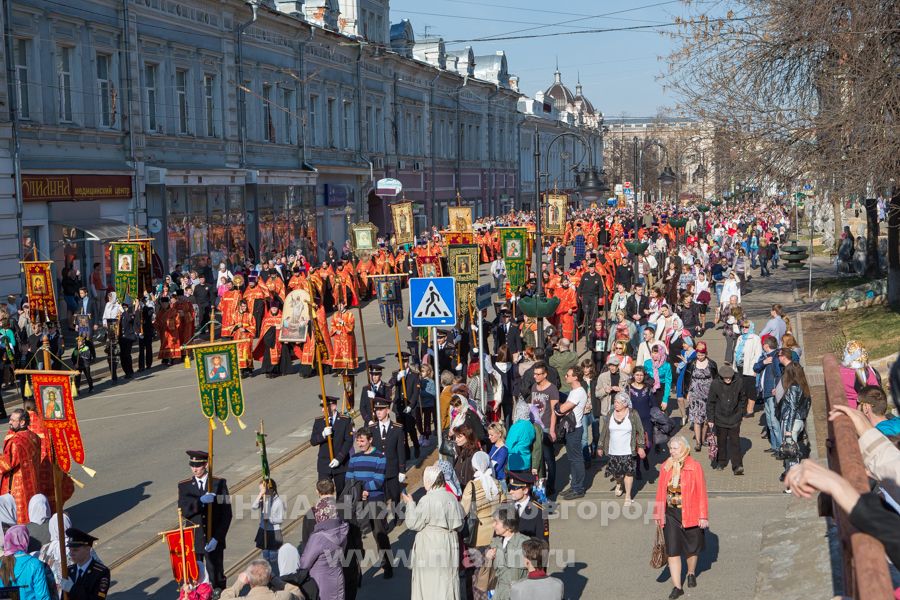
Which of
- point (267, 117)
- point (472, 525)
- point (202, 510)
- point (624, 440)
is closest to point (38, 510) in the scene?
point (202, 510)

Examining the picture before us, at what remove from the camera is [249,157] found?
3872 centimetres

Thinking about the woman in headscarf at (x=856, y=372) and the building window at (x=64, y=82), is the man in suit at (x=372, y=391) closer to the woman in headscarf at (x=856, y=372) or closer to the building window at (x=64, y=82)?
the woman in headscarf at (x=856, y=372)

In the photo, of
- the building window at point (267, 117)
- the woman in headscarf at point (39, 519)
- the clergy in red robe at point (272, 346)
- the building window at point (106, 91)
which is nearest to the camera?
the woman in headscarf at point (39, 519)

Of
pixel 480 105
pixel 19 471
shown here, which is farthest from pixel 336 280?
pixel 480 105

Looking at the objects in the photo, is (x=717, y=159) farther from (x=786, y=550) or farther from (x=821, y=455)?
(x=786, y=550)

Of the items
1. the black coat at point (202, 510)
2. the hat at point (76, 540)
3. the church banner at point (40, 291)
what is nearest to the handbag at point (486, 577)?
the black coat at point (202, 510)

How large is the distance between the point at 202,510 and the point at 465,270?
10854 mm

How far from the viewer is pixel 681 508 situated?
31.4 feet

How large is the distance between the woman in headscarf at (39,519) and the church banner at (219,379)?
1.84 meters

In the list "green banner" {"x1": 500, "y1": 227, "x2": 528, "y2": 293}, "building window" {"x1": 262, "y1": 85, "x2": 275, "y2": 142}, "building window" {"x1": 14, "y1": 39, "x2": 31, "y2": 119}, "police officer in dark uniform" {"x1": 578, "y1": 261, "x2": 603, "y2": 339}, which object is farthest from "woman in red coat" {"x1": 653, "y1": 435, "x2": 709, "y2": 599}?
"building window" {"x1": 262, "y1": 85, "x2": 275, "y2": 142}

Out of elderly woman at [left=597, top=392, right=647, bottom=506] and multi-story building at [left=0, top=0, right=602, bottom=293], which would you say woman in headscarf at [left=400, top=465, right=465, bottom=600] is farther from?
multi-story building at [left=0, top=0, right=602, bottom=293]

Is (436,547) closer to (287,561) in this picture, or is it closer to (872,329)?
(287,561)

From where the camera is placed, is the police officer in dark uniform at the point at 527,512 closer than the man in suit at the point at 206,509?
Yes

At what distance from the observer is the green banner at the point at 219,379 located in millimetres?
11609
